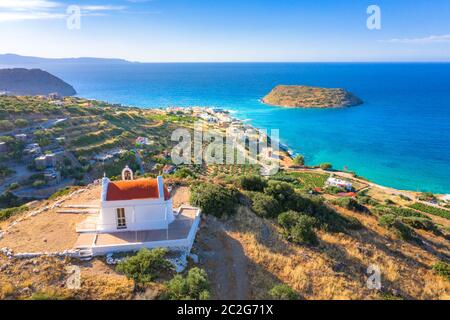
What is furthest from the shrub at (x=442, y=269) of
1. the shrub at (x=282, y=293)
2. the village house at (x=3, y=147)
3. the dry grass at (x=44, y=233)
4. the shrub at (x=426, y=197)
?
the village house at (x=3, y=147)

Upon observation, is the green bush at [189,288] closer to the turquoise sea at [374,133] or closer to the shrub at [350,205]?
the shrub at [350,205]

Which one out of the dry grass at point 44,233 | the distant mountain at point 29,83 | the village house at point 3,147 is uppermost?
the distant mountain at point 29,83

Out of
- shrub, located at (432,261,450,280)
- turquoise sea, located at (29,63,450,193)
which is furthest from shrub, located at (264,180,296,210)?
turquoise sea, located at (29,63,450,193)

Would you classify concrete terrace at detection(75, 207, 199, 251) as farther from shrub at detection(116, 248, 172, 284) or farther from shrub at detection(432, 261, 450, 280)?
shrub at detection(432, 261, 450, 280)

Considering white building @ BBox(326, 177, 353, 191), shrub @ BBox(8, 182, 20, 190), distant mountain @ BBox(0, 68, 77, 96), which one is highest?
distant mountain @ BBox(0, 68, 77, 96)

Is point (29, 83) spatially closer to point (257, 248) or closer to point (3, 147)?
point (3, 147)

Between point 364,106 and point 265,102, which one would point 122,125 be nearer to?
point 265,102
